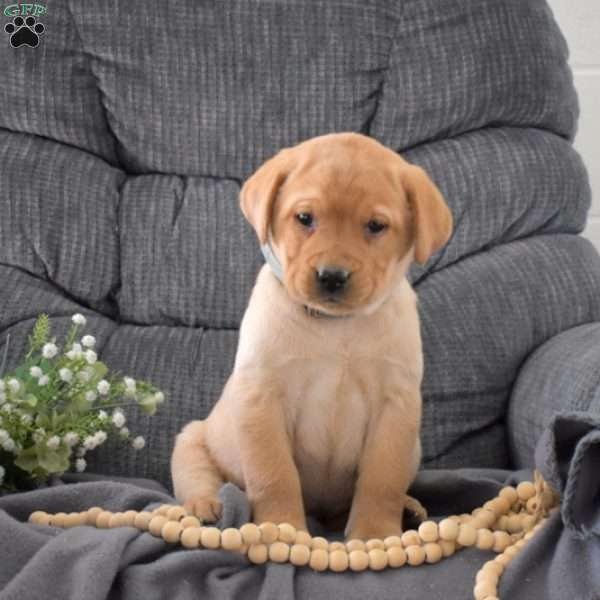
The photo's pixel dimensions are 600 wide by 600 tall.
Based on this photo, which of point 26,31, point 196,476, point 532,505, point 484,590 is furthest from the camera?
point 26,31

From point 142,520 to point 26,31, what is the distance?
1.28 metres

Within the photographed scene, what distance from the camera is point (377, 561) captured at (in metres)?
1.46

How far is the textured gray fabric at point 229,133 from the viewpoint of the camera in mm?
2283

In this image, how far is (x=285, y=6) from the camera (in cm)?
234

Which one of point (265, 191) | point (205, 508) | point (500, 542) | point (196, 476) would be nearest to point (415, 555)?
point (500, 542)

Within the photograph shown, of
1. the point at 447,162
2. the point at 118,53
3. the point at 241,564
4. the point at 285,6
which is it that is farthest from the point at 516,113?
the point at 241,564

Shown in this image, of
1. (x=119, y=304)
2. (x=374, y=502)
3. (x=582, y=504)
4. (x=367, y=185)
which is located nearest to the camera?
(x=582, y=504)

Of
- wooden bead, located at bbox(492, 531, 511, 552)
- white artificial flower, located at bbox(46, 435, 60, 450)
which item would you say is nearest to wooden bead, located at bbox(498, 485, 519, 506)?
wooden bead, located at bbox(492, 531, 511, 552)

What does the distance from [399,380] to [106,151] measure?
3.44ft

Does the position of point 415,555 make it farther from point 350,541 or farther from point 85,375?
point 85,375

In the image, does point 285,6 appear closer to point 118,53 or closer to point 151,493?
point 118,53

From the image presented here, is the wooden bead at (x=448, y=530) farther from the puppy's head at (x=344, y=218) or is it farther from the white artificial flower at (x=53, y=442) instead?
the white artificial flower at (x=53, y=442)

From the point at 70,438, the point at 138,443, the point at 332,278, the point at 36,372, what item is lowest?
the point at 138,443

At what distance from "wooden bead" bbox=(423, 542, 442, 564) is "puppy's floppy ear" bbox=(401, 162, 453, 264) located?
16.4 inches
